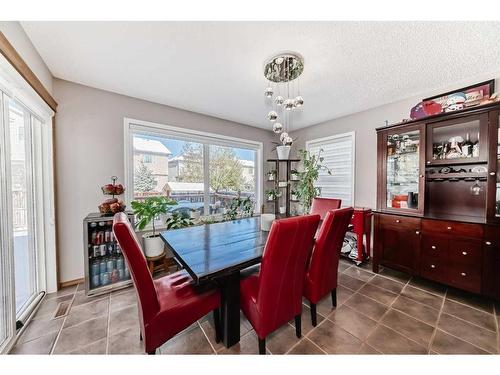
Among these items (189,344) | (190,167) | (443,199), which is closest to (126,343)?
(189,344)

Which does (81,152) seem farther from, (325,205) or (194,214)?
(325,205)

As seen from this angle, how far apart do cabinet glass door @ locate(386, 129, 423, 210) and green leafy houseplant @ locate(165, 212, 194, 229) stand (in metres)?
2.93

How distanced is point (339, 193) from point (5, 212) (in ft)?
13.6

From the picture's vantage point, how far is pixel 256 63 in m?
1.83

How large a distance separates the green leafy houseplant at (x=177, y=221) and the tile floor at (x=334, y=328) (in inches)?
36.3

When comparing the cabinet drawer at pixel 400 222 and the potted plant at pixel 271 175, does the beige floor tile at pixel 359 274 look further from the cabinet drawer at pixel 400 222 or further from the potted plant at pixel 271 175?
the potted plant at pixel 271 175

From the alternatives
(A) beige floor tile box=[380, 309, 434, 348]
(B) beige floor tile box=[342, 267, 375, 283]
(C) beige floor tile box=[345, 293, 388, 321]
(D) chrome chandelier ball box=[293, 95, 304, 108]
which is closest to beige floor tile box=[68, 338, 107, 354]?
(C) beige floor tile box=[345, 293, 388, 321]

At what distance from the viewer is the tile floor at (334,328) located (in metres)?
1.37

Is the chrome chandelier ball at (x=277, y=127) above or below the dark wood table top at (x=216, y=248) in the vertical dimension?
above

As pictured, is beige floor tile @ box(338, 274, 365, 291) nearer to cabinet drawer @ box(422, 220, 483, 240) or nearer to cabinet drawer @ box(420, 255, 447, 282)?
cabinet drawer @ box(420, 255, 447, 282)

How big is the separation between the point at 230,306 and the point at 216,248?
0.42 metres

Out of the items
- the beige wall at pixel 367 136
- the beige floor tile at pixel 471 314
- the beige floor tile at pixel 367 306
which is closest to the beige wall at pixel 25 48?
the beige wall at pixel 367 136

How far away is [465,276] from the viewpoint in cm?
185
